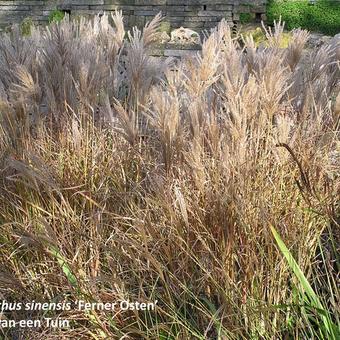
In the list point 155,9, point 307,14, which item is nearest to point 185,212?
point 307,14

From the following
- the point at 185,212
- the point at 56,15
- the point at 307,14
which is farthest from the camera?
the point at 56,15

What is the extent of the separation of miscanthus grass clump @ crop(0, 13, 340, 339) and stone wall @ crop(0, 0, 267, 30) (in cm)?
777

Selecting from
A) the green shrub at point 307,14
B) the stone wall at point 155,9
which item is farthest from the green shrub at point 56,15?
the green shrub at point 307,14

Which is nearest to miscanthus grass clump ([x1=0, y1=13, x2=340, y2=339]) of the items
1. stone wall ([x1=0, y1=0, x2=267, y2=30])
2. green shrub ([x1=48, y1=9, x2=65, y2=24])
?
stone wall ([x1=0, y1=0, x2=267, y2=30])

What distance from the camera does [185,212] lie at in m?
1.64

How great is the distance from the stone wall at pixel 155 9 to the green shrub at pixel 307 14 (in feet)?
0.72

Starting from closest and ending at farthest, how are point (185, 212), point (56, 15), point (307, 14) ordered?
point (185, 212)
point (307, 14)
point (56, 15)

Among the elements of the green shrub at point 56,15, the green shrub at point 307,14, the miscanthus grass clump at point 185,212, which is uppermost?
the miscanthus grass clump at point 185,212

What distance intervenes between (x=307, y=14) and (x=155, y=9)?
2391 millimetres

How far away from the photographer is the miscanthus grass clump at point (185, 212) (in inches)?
67.4

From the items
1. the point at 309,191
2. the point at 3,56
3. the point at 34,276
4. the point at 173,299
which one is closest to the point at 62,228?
the point at 34,276

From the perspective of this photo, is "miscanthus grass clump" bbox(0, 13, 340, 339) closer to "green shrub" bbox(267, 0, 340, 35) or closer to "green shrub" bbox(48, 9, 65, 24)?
"green shrub" bbox(267, 0, 340, 35)

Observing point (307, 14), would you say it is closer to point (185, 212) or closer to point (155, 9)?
point (155, 9)

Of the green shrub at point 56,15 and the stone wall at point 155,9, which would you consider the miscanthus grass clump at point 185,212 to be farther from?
the green shrub at point 56,15
